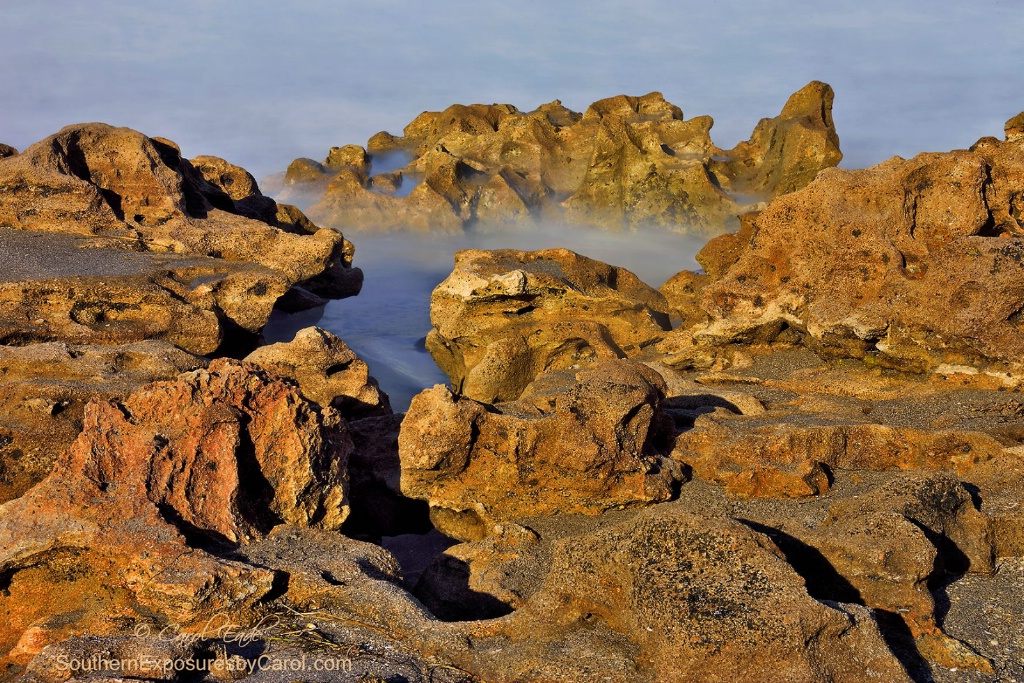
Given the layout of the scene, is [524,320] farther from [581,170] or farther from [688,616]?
[581,170]

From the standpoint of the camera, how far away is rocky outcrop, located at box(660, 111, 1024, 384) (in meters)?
9.42

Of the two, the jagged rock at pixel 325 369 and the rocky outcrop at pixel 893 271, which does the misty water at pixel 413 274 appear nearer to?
the jagged rock at pixel 325 369

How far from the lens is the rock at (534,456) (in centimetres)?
758

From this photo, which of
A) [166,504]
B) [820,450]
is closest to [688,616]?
[166,504]

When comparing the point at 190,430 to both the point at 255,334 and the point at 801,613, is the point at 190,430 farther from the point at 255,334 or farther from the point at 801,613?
the point at 255,334

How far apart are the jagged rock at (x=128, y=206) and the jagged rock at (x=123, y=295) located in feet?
1.55

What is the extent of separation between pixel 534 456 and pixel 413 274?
64.5 feet

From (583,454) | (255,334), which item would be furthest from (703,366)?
(255,334)

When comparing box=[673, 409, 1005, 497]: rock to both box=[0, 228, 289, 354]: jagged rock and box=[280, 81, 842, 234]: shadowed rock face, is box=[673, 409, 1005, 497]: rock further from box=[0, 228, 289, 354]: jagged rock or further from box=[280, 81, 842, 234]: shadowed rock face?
box=[280, 81, 842, 234]: shadowed rock face

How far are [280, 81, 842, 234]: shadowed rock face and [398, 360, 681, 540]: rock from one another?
18637 millimetres

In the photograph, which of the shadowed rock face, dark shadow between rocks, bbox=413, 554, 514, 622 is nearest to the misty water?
the shadowed rock face

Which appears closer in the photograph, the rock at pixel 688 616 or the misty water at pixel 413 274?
the rock at pixel 688 616

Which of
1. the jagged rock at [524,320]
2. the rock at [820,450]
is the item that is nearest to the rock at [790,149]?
the jagged rock at [524,320]

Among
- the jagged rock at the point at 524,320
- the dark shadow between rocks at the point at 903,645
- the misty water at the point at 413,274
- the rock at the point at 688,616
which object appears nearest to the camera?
the rock at the point at 688,616
